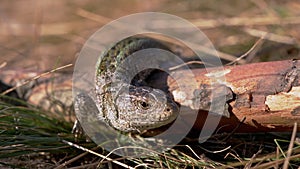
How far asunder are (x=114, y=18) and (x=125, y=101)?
11.5ft

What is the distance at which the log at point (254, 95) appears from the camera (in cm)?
238

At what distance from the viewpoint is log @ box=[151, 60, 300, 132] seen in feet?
7.80

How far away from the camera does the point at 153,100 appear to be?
8.18ft

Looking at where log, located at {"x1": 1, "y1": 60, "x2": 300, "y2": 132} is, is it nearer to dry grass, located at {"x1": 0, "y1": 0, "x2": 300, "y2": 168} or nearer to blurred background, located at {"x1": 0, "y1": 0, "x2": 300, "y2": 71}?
dry grass, located at {"x1": 0, "y1": 0, "x2": 300, "y2": 168}

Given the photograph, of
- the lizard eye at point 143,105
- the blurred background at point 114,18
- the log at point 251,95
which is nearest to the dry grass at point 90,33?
the blurred background at point 114,18

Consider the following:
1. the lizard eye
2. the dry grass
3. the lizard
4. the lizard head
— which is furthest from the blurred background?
the lizard eye

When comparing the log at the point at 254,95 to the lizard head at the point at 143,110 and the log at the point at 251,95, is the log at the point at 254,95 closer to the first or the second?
the log at the point at 251,95

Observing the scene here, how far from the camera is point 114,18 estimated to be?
603cm

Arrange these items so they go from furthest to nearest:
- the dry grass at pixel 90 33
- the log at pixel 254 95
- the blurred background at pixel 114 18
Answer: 1. the blurred background at pixel 114 18
2. the dry grass at pixel 90 33
3. the log at pixel 254 95

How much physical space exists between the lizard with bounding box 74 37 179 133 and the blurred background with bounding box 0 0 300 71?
684 mm

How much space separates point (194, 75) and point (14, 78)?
65.9 inches

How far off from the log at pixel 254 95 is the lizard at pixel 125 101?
0.71 feet

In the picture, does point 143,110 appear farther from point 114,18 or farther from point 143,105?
point 114,18

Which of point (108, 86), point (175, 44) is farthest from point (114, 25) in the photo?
point (108, 86)
